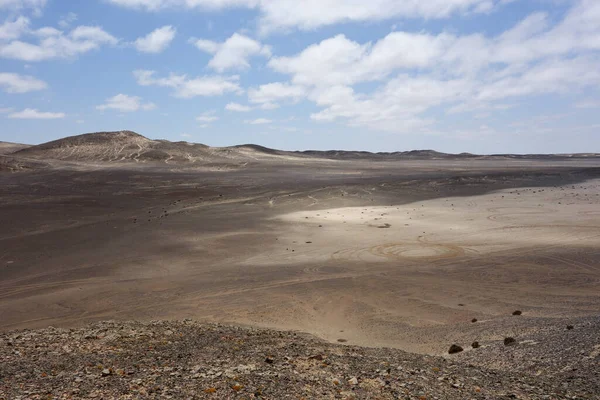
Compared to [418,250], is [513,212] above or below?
above

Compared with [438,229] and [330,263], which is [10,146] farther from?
[330,263]

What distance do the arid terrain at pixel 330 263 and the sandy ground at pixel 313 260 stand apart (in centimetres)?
6

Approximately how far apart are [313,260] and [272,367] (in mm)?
7782

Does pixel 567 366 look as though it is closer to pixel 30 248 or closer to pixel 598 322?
pixel 598 322

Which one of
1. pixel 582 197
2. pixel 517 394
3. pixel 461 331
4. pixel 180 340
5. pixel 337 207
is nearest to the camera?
pixel 517 394

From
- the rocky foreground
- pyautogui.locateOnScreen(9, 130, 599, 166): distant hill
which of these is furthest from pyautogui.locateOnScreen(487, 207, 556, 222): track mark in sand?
pyautogui.locateOnScreen(9, 130, 599, 166): distant hill

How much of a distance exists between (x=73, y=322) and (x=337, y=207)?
15.3 meters

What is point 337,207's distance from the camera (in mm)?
22719

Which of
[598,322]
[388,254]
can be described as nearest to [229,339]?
[598,322]

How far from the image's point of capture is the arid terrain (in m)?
7.86

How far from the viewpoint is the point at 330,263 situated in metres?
12.6

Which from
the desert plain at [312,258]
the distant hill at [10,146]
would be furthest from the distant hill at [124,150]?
the desert plain at [312,258]

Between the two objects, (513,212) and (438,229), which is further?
(513,212)

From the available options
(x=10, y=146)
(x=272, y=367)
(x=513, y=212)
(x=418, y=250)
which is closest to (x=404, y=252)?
(x=418, y=250)
